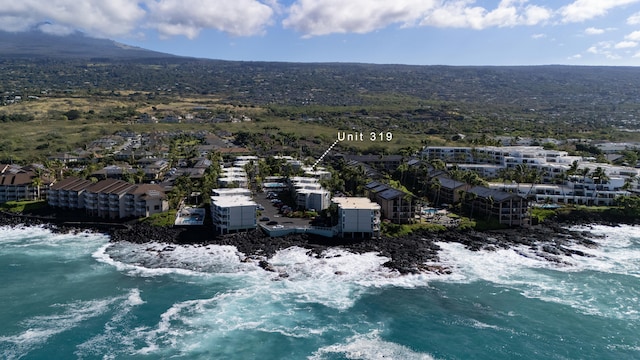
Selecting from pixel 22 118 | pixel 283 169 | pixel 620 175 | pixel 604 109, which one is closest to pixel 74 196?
pixel 283 169

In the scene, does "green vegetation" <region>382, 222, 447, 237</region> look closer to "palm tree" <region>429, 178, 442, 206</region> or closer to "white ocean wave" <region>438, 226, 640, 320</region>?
"white ocean wave" <region>438, 226, 640, 320</region>

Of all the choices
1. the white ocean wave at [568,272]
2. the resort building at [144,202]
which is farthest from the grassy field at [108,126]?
the white ocean wave at [568,272]

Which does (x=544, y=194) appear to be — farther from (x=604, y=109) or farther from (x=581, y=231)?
(x=604, y=109)

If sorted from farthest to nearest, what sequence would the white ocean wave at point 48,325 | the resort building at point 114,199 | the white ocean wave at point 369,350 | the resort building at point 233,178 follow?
the resort building at point 233,178, the resort building at point 114,199, the white ocean wave at point 48,325, the white ocean wave at point 369,350

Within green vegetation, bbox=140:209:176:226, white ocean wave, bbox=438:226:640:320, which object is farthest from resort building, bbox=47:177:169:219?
white ocean wave, bbox=438:226:640:320

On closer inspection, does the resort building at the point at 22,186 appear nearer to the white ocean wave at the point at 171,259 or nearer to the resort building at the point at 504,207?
the white ocean wave at the point at 171,259

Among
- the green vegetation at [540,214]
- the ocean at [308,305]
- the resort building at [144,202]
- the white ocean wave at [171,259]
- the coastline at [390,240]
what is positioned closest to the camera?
the ocean at [308,305]
